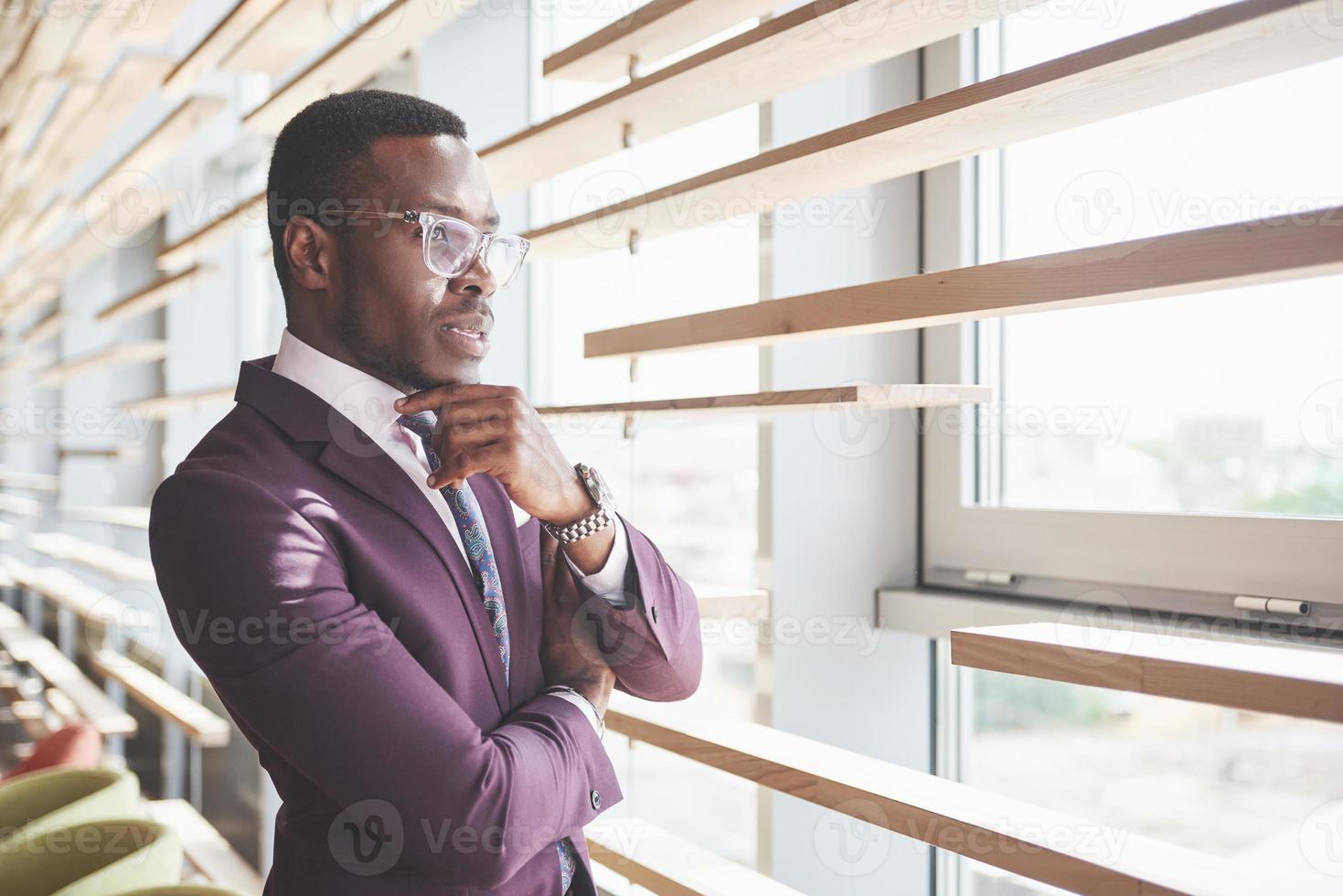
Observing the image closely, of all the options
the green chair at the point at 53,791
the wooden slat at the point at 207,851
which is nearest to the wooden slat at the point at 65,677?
the wooden slat at the point at 207,851

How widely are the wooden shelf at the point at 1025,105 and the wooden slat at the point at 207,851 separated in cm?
189

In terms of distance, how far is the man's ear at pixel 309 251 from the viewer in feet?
4.34

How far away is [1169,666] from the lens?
2.78 ft

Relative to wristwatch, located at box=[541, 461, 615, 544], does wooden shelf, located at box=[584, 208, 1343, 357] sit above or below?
above

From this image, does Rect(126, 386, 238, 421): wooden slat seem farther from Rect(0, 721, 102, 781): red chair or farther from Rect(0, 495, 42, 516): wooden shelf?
Rect(0, 495, 42, 516): wooden shelf

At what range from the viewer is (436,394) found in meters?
1.21

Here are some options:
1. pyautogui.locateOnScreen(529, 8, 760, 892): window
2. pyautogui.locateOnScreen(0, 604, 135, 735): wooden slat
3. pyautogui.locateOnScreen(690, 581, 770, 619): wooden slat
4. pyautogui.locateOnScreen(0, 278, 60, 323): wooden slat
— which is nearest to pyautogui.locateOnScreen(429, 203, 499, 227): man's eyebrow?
pyautogui.locateOnScreen(690, 581, 770, 619): wooden slat

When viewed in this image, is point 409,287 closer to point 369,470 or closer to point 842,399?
point 369,470

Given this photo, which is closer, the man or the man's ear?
the man

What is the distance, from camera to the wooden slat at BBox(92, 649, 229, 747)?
8.51ft

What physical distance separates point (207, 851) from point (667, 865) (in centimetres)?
184

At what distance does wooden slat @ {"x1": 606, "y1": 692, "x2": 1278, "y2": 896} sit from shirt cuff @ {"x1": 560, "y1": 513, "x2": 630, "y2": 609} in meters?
0.23

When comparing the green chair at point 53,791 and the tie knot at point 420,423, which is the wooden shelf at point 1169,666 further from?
the green chair at point 53,791

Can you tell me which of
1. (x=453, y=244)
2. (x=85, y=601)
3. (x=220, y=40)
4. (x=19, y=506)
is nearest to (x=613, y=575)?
(x=453, y=244)
